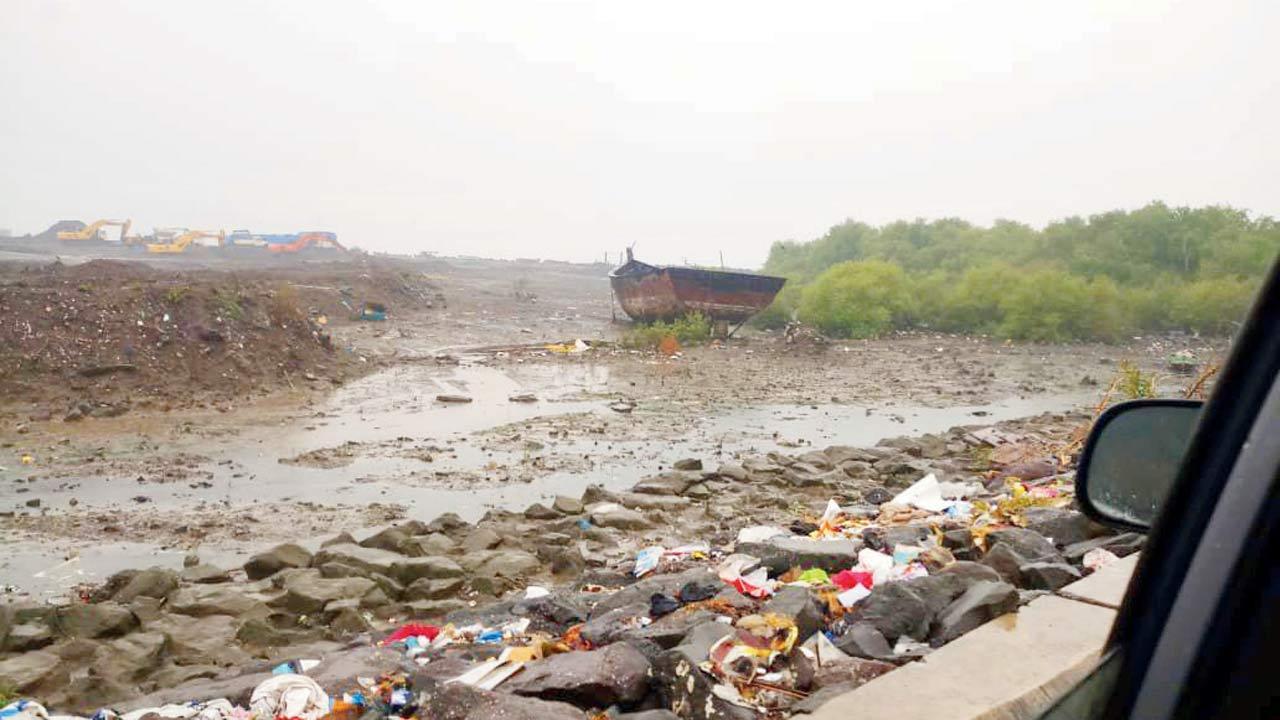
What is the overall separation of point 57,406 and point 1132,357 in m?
24.5

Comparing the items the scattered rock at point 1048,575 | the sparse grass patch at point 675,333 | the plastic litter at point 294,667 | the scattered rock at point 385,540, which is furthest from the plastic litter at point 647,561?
the sparse grass patch at point 675,333

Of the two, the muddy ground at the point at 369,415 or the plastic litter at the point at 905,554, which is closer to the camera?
the plastic litter at the point at 905,554

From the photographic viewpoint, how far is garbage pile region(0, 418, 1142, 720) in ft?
11.1

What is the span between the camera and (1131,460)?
137 cm

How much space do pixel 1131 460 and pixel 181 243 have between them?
48051mm

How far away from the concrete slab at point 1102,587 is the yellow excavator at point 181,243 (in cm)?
4546

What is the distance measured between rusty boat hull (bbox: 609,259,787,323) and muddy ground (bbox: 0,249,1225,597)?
1.90 meters

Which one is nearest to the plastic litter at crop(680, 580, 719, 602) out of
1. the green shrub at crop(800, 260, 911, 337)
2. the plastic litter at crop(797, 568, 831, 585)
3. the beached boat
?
the plastic litter at crop(797, 568, 831, 585)

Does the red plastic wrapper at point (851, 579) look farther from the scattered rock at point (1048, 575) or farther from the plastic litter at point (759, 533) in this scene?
the plastic litter at point (759, 533)

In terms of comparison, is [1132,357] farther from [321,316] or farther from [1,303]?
[1,303]

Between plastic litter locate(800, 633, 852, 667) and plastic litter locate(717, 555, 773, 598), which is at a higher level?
plastic litter locate(800, 633, 852, 667)

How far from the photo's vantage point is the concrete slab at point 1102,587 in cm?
388

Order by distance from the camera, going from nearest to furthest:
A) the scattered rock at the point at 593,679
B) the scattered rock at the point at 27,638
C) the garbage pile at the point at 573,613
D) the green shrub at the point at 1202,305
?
the scattered rock at the point at 593,679 < the garbage pile at the point at 573,613 < the scattered rock at the point at 27,638 < the green shrub at the point at 1202,305

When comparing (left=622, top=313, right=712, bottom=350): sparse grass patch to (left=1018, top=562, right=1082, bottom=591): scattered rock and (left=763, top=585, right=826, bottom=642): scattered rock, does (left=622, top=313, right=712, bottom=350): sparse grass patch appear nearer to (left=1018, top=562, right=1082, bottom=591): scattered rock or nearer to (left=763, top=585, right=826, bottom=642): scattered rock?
(left=1018, top=562, right=1082, bottom=591): scattered rock
